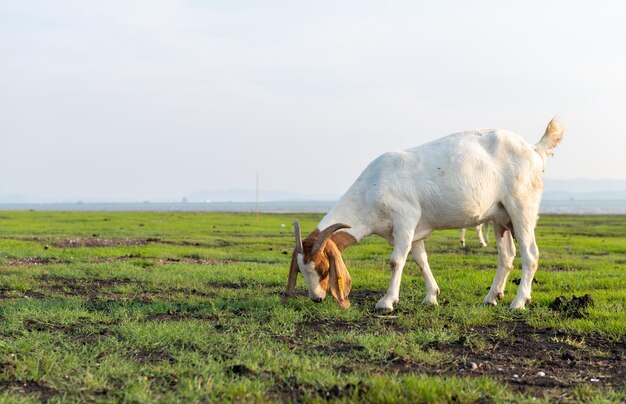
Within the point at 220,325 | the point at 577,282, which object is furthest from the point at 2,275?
the point at 577,282

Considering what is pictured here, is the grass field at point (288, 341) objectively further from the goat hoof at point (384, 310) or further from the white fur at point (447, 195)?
the white fur at point (447, 195)

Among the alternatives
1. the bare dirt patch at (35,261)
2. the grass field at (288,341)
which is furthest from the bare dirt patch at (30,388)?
the bare dirt patch at (35,261)

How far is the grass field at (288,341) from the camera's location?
5273 mm

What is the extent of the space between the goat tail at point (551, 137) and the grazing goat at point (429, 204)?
369 millimetres

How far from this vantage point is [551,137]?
10.2 metres

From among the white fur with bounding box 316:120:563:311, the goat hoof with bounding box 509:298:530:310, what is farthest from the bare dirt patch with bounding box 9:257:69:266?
the goat hoof with bounding box 509:298:530:310

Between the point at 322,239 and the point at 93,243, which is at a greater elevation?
the point at 322,239

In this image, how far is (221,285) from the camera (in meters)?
11.8

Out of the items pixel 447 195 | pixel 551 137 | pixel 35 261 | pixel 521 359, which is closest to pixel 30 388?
pixel 521 359

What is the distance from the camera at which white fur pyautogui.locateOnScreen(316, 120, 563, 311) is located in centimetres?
931

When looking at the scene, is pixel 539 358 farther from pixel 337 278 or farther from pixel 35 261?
pixel 35 261

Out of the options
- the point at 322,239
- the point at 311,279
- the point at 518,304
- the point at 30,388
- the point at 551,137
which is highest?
the point at 551,137

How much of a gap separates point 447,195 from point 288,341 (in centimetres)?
368

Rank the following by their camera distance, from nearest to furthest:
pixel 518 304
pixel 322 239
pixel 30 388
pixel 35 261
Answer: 1. pixel 30 388
2. pixel 322 239
3. pixel 518 304
4. pixel 35 261
